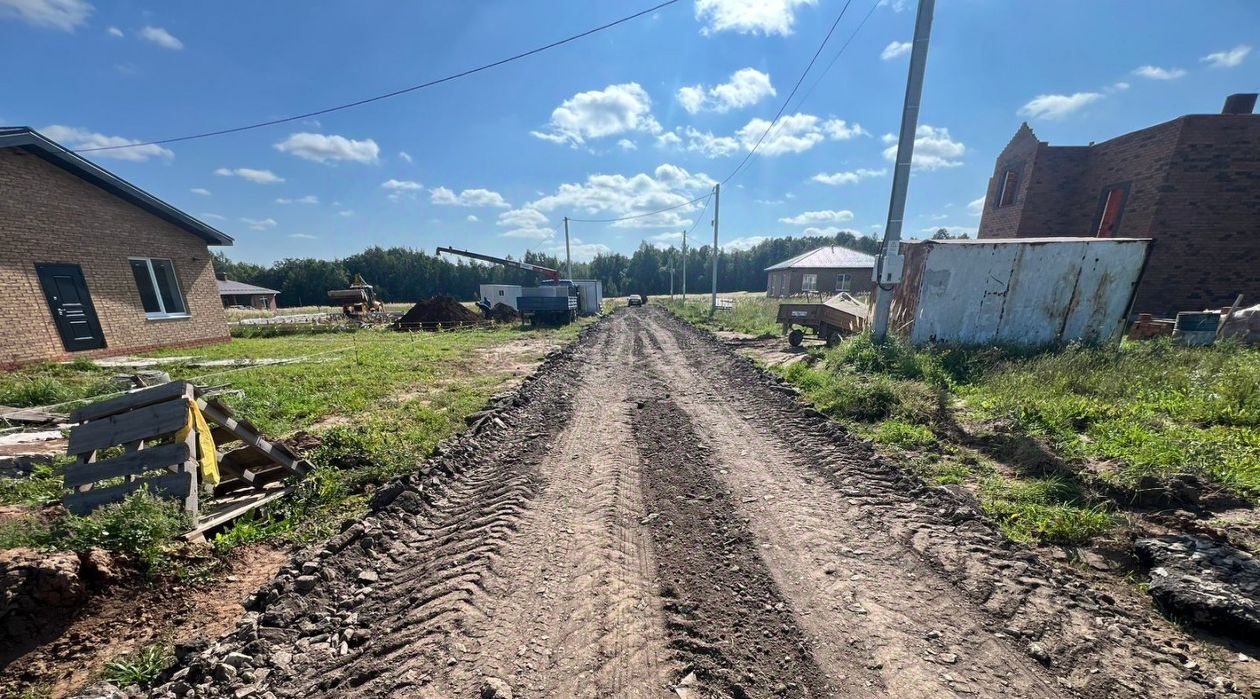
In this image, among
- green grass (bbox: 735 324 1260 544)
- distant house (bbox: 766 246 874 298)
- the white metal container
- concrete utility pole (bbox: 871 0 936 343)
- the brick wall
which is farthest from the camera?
distant house (bbox: 766 246 874 298)

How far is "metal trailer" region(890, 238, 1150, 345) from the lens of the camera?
8.85 m

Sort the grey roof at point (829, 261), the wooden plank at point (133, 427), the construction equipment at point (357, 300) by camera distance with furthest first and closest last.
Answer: the grey roof at point (829, 261) → the construction equipment at point (357, 300) → the wooden plank at point (133, 427)

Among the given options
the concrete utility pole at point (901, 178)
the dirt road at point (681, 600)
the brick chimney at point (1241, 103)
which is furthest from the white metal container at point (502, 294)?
the brick chimney at point (1241, 103)

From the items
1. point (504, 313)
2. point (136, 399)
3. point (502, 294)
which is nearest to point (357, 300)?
point (502, 294)

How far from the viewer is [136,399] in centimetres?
357

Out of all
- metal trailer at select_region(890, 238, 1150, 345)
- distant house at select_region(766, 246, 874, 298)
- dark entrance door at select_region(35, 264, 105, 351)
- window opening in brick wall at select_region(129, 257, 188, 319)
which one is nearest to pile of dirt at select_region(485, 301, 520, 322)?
window opening in brick wall at select_region(129, 257, 188, 319)

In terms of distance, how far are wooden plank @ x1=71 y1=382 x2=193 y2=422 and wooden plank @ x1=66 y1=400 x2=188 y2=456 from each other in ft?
0.26

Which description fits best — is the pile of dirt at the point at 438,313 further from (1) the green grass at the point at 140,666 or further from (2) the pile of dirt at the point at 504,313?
(1) the green grass at the point at 140,666

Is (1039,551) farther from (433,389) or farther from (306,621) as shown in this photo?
(433,389)

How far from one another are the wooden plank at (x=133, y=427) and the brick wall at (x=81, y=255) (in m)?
11.3

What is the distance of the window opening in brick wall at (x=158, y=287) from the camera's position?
12.2 metres

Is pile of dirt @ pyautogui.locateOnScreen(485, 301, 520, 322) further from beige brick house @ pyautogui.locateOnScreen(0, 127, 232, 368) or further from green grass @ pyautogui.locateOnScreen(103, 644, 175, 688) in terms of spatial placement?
green grass @ pyautogui.locateOnScreen(103, 644, 175, 688)

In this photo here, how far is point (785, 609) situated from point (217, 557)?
164 inches

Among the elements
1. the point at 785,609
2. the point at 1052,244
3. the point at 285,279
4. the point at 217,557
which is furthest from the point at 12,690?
the point at 285,279
